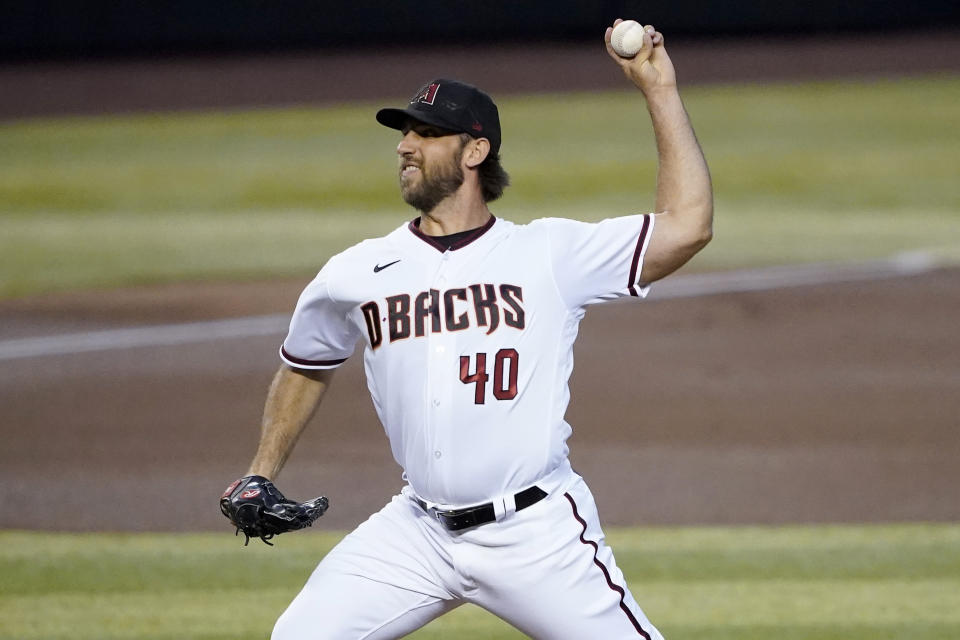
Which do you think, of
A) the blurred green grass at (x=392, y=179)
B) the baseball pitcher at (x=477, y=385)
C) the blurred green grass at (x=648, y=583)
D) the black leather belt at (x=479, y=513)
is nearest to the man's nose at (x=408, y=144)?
the baseball pitcher at (x=477, y=385)

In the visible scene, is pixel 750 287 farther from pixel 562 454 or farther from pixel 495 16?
pixel 495 16

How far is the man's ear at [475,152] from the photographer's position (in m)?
3.79

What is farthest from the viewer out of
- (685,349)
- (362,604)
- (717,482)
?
(685,349)

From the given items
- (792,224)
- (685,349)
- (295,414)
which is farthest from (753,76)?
(295,414)

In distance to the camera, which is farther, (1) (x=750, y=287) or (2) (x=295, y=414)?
(1) (x=750, y=287)

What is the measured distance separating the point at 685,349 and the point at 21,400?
4672mm

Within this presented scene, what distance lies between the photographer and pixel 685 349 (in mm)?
10289

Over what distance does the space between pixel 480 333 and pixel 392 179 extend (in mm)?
13905

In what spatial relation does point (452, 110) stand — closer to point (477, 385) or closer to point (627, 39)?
point (627, 39)

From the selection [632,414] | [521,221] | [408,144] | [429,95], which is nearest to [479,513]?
[408,144]

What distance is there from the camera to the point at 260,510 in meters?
3.70

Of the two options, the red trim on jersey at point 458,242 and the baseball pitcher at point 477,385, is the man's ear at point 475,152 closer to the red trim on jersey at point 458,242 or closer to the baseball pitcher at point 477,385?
the baseball pitcher at point 477,385

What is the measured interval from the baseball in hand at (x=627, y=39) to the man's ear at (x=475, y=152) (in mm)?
436

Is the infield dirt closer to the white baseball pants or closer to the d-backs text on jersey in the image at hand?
the white baseball pants
